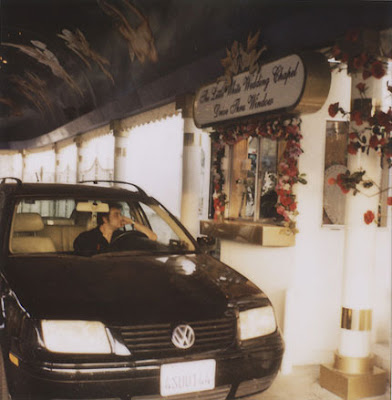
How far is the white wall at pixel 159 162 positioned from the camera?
542 inches

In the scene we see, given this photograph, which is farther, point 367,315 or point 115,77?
point 115,77

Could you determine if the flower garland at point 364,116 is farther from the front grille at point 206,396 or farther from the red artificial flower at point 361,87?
the front grille at point 206,396

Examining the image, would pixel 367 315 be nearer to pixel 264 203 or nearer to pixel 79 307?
pixel 264 203

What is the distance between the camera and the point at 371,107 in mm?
4707

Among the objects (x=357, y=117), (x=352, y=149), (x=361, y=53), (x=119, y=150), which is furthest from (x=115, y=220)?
(x=119, y=150)

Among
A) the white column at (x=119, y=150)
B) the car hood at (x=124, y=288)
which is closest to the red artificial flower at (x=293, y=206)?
the car hood at (x=124, y=288)

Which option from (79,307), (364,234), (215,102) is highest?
(215,102)

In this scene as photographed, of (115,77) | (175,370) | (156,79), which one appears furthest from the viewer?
(115,77)

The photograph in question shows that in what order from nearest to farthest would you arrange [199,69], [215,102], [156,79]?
[215,102] → [199,69] → [156,79]

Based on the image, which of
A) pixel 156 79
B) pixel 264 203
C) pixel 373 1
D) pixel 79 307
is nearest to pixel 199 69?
pixel 156 79

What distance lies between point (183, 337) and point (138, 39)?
8.27m

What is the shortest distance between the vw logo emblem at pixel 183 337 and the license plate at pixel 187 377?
10cm

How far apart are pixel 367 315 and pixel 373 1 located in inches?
106

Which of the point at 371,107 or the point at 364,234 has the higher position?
the point at 371,107
